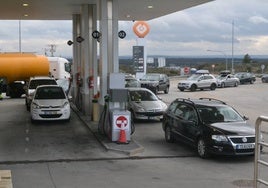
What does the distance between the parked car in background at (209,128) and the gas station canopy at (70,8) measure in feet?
22.3

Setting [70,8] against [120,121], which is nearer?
[120,121]

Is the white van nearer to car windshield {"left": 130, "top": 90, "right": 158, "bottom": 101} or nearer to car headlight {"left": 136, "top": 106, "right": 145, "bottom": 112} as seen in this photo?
car windshield {"left": 130, "top": 90, "right": 158, "bottom": 101}

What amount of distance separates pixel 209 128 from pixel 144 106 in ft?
Answer: 27.1

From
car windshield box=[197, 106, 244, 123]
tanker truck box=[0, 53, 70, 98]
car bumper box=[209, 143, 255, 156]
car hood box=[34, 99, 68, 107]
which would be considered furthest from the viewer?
tanker truck box=[0, 53, 70, 98]

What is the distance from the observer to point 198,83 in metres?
48.8

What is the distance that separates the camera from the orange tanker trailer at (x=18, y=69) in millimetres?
38938

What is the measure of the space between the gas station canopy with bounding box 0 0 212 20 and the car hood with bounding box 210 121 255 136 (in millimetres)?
8169

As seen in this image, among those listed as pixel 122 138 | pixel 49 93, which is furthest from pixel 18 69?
pixel 122 138

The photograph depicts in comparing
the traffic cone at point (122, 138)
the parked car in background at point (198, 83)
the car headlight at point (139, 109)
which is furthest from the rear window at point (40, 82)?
the parked car in background at point (198, 83)

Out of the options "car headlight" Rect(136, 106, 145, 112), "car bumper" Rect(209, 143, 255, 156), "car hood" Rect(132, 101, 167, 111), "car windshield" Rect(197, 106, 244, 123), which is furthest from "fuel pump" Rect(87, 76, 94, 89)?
"car bumper" Rect(209, 143, 255, 156)

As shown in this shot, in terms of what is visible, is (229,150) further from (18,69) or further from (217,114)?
(18,69)

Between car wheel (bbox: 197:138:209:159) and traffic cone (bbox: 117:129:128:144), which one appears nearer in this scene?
car wheel (bbox: 197:138:209:159)

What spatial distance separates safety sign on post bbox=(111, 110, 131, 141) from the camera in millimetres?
15453

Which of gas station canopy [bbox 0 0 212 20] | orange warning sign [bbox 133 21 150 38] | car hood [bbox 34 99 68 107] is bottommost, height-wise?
car hood [bbox 34 99 68 107]
